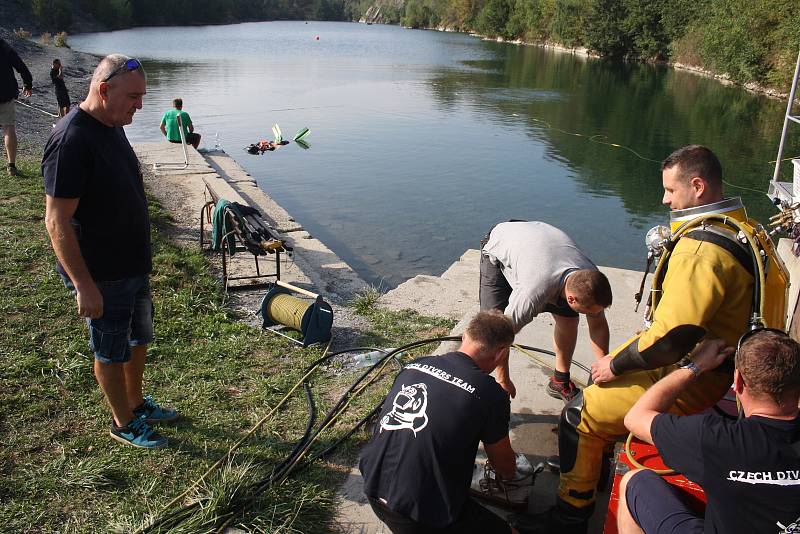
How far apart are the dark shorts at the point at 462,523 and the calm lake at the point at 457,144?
716cm

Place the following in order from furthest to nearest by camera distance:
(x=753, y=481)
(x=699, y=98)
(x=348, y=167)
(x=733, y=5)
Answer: (x=733, y=5) → (x=699, y=98) → (x=348, y=167) → (x=753, y=481)

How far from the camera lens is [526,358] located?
518cm

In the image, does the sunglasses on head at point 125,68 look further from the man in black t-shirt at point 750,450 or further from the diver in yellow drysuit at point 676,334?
the man in black t-shirt at point 750,450

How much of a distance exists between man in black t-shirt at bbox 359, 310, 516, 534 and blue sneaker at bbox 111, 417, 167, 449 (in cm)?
162

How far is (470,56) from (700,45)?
1916cm

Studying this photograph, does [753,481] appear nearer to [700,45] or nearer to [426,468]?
[426,468]

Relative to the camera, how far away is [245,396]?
4.62 meters

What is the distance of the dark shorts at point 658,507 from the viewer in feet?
8.19

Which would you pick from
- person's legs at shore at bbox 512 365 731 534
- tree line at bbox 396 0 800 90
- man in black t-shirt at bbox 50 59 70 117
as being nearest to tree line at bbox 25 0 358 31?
tree line at bbox 396 0 800 90

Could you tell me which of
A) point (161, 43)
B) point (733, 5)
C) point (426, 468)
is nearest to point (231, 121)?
point (426, 468)

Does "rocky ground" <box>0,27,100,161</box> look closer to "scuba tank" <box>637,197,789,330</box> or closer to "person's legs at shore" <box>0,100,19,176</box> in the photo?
"person's legs at shore" <box>0,100,19,176</box>

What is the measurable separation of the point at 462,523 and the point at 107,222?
7.71ft

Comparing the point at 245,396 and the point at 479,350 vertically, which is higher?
the point at 479,350

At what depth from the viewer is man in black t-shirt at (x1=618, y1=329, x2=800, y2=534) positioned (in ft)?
7.17
